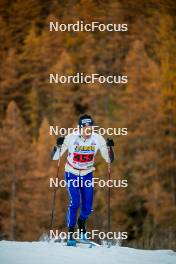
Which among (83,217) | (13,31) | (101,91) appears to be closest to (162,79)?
(101,91)

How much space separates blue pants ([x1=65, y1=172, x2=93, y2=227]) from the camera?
799 centimetres

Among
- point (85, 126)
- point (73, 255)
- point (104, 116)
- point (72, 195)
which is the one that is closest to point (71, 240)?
point (72, 195)

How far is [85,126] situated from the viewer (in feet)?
26.3

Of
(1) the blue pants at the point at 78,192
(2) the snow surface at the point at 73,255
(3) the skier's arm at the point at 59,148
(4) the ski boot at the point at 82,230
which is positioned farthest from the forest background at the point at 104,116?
(3) the skier's arm at the point at 59,148

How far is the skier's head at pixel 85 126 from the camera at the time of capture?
26.2 feet

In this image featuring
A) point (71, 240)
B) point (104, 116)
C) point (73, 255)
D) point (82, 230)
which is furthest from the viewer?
point (104, 116)

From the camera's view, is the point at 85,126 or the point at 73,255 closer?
the point at 73,255

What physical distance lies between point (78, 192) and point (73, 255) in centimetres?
143

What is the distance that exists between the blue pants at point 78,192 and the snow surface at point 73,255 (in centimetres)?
83

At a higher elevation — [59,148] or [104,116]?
[104,116]

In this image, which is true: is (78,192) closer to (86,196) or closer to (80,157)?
(86,196)

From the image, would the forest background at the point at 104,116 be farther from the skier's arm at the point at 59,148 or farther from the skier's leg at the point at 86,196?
the skier's arm at the point at 59,148

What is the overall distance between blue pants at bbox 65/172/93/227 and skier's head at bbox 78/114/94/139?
22.1 inches

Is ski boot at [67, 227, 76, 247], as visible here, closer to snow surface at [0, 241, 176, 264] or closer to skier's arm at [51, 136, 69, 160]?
snow surface at [0, 241, 176, 264]
